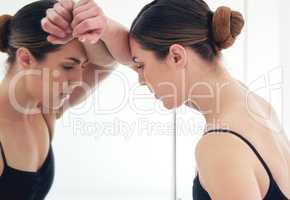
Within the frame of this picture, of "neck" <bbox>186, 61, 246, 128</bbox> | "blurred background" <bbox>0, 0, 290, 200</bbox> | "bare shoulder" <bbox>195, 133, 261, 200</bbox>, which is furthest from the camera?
"blurred background" <bbox>0, 0, 290, 200</bbox>

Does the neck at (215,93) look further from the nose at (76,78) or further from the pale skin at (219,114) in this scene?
the nose at (76,78)

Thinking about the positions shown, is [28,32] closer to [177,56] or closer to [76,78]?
[76,78]

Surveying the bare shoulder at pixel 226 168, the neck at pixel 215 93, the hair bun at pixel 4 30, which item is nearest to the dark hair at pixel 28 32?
the hair bun at pixel 4 30

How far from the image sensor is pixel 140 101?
1.53 m

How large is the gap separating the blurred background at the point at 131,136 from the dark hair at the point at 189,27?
1.96 feet

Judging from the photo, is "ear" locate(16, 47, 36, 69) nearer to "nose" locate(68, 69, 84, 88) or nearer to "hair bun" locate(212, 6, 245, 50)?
"nose" locate(68, 69, 84, 88)

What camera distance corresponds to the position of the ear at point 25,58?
948 mm

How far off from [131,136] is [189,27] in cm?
77

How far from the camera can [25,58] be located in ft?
3.14

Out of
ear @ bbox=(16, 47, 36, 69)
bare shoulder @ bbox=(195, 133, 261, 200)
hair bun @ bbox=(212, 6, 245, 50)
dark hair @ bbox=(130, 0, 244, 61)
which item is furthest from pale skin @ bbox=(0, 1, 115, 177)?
bare shoulder @ bbox=(195, 133, 261, 200)

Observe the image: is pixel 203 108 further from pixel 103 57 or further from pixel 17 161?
pixel 17 161

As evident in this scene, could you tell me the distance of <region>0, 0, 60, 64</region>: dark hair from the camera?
0.93 m

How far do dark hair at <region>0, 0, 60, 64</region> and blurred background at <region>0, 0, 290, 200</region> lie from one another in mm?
478

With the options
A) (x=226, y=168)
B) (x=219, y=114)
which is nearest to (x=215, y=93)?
(x=219, y=114)
